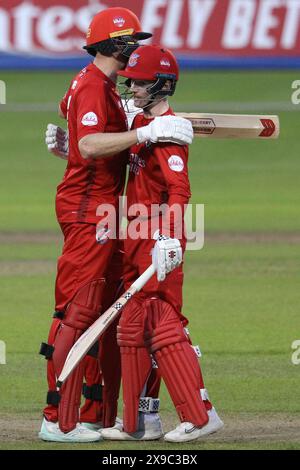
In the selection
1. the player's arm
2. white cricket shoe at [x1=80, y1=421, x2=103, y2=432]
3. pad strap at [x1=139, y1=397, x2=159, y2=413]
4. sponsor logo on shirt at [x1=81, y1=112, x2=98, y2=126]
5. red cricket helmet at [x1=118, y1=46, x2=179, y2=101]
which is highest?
red cricket helmet at [x1=118, y1=46, x2=179, y2=101]

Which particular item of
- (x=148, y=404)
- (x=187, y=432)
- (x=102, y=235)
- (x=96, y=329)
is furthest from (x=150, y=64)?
(x=187, y=432)

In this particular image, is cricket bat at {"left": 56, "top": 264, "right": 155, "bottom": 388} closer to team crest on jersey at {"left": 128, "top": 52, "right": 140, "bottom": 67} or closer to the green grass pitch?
the green grass pitch

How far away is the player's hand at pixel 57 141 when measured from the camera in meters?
7.66

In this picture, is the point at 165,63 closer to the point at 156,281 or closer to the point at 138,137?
the point at 138,137

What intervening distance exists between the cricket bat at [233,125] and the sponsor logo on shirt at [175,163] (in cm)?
60

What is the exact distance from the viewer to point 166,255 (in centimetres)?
663

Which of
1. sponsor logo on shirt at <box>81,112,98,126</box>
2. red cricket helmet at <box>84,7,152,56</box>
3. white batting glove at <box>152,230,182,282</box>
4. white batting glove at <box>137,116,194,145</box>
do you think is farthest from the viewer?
red cricket helmet at <box>84,7,152,56</box>

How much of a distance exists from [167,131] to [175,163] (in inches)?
7.5

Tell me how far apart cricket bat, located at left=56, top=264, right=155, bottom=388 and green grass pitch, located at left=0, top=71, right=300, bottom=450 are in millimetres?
422

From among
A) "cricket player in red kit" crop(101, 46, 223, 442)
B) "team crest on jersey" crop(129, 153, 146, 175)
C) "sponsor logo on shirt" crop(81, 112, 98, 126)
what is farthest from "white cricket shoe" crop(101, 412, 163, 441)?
"sponsor logo on shirt" crop(81, 112, 98, 126)

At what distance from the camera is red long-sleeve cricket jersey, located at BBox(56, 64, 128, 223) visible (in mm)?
7070

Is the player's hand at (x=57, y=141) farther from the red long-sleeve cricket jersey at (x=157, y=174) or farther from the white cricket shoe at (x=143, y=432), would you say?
the white cricket shoe at (x=143, y=432)
